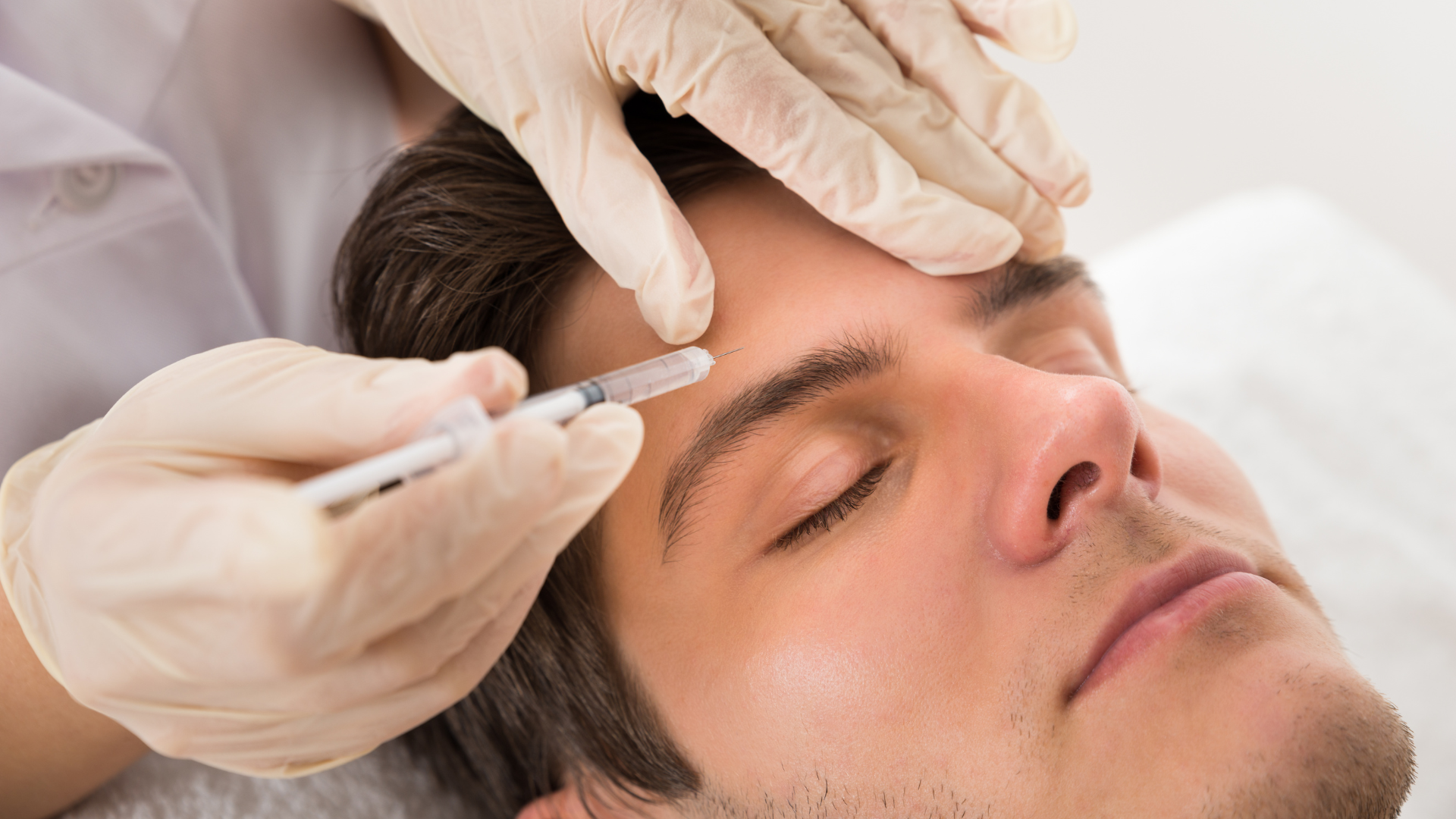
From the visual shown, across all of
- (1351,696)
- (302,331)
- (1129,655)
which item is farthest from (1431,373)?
(302,331)

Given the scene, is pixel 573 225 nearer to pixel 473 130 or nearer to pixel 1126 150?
pixel 473 130

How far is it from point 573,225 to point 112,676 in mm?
576

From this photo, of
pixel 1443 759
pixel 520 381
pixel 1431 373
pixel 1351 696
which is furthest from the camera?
pixel 1431 373

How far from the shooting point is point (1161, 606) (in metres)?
0.82

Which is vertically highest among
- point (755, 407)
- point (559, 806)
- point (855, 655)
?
point (755, 407)

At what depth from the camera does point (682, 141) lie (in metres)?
1.10

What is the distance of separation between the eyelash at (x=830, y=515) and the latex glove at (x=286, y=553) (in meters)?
0.26

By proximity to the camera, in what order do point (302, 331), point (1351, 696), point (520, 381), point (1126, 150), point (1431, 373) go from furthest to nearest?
point (1126, 150) → point (1431, 373) → point (302, 331) → point (1351, 696) → point (520, 381)

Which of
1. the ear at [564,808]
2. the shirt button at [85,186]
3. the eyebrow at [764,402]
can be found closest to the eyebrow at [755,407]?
the eyebrow at [764,402]

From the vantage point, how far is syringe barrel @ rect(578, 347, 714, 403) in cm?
73

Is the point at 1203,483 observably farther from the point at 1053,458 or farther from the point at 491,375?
the point at 491,375

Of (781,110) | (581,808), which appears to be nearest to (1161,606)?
(781,110)

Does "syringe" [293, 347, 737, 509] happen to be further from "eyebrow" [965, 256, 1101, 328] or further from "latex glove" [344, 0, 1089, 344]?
"eyebrow" [965, 256, 1101, 328]

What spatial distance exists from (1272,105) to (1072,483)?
6.83 feet
